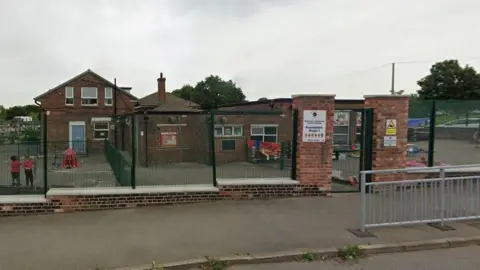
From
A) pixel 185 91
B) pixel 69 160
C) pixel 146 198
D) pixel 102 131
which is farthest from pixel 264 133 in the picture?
pixel 185 91

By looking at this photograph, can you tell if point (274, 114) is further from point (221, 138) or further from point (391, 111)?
point (391, 111)

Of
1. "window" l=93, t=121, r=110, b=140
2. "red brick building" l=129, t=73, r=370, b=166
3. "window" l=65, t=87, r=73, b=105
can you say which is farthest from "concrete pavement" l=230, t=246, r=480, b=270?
"window" l=65, t=87, r=73, b=105

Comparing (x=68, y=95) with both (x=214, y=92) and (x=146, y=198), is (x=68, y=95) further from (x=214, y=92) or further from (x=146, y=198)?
(x=214, y=92)

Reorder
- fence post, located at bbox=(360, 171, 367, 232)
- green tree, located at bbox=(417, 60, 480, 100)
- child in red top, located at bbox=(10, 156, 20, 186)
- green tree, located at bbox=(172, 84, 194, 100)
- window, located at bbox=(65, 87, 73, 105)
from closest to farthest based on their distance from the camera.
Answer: fence post, located at bbox=(360, 171, 367, 232)
child in red top, located at bbox=(10, 156, 20, 186)
window, located at bbox=(65, 87, 73, 105)
green tree, located at bbox=(417, 60, 480, 100)
green tree, located at bbox=(172, 84, 194, 100)

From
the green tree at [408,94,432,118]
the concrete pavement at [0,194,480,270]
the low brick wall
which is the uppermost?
the green tree at [408,94,432,118]

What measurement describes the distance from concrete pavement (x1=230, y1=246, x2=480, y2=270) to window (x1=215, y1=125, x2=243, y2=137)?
15.8ft

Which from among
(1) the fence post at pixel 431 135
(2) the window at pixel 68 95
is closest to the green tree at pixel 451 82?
(1) the fence post at pixel 431 135

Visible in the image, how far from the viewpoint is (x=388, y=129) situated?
912 centimetres

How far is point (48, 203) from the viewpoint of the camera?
24.5 ft

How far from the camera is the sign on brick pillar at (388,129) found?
29.9 ft

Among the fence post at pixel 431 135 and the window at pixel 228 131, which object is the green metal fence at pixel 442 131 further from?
the window at pixel 228 131

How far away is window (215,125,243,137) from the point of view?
30.8 feet

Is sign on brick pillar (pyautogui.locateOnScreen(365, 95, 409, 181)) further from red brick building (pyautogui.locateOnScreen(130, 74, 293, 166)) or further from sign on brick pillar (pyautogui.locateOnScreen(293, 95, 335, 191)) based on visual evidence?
red brick building (pyautogui.locateOnScreen(130, 74, 293, 166))

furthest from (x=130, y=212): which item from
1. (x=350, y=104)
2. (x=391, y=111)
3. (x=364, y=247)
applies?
(x=350, y=104)
